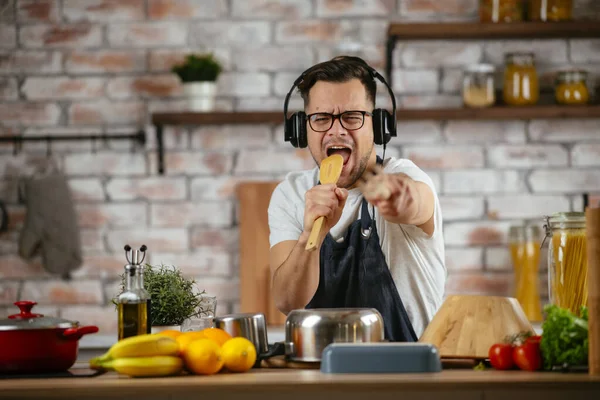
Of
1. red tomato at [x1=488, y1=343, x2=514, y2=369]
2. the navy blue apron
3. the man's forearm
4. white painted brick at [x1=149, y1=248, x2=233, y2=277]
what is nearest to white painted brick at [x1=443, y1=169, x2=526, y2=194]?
white painted brick at [x1=149, y1=248, x2=233, y2=277]

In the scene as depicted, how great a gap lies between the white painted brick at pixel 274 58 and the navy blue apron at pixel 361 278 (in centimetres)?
138

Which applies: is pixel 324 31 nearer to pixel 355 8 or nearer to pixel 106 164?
pixel 355 8

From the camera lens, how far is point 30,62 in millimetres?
3635

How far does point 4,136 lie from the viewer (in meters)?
3.62

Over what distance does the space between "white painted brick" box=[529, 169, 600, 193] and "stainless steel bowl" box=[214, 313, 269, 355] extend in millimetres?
2123

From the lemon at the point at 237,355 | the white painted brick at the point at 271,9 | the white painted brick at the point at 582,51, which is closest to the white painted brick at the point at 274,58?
the white painted brick at the point at 271,9

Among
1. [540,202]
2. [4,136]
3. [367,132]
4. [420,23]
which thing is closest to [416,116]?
[420,23]

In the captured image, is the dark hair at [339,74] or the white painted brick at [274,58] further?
the white painted brick at [274,58]

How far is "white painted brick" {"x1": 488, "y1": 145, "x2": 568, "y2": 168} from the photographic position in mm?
3551

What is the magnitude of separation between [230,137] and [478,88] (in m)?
1.07

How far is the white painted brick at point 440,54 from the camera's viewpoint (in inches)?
141

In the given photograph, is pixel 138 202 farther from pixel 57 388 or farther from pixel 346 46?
pixel 57 388

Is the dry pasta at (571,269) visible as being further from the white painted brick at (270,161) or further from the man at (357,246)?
the white painted brick at (270,161)

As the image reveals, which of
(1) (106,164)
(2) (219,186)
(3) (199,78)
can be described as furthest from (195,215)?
(3) (199,78)
